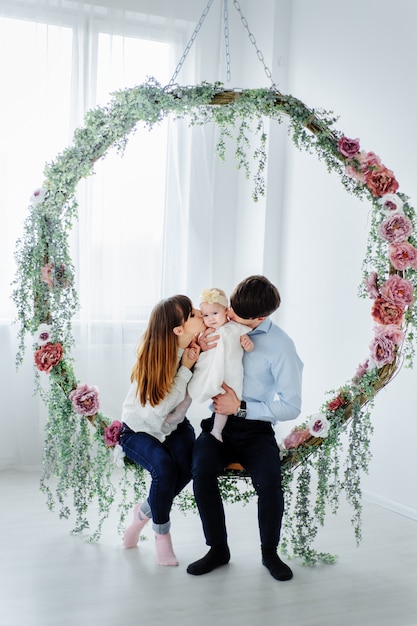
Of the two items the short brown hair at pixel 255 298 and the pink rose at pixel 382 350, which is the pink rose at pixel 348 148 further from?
the pink rose at pixel 382 350

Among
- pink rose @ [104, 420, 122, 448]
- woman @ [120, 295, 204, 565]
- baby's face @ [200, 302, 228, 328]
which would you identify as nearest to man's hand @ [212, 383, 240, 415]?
woman @ [120, 295, 204, 565]

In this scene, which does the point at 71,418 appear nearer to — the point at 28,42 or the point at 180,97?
the point at 180,97

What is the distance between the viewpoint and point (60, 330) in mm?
3078

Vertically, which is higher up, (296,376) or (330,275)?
(330,275)

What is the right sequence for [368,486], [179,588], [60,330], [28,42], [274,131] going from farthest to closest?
[274,131], [28,42], [368,486], [60,330], [179,588]

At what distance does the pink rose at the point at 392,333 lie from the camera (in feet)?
9.37

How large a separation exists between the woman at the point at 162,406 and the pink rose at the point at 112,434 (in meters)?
0.03

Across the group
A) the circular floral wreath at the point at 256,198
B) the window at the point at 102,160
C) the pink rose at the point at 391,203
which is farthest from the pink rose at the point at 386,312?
the window at the point at 102,160

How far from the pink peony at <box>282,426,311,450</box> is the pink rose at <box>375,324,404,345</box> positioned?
486 millimetres

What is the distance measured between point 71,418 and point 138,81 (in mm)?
2245

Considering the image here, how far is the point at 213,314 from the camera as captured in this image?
2916 millimetres

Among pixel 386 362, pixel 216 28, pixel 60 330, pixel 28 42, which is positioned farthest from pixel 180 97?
pixel 216 28

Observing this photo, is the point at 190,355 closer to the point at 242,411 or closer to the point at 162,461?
the point at 242,411

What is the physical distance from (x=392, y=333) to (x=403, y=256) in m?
0.30
